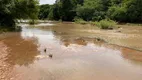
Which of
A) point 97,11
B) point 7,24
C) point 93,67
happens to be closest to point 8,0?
point 7,24

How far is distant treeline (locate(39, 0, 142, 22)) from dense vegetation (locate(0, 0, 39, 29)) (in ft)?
76.9

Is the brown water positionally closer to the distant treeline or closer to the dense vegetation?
the dense vegetation

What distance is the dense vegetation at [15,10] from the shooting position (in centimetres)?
3009

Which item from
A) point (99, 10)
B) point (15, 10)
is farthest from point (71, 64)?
point (99, 10)

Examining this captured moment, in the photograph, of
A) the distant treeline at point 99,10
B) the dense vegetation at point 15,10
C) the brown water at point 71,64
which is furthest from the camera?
the distant treeline at point 99,10

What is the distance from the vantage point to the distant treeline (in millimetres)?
48072

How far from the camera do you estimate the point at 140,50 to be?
15711 mm

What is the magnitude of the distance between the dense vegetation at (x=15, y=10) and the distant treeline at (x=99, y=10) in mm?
23435

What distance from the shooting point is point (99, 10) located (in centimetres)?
5925

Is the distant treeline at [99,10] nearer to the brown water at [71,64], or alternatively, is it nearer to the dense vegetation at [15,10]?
the dense vegetation at [15,10]

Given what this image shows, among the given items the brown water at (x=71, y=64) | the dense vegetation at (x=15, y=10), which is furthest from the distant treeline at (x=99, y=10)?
the brown water at (x=71, y=64)

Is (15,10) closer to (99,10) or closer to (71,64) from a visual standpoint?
(71,64)

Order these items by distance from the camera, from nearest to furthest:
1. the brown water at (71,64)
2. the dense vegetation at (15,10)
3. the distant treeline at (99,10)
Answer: the brown water at (71,64) < the dense vegetation at (15,10) < the distant treeline at (99,10)

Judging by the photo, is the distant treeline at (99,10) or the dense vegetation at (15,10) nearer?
the dense vegetation at (15,10)
